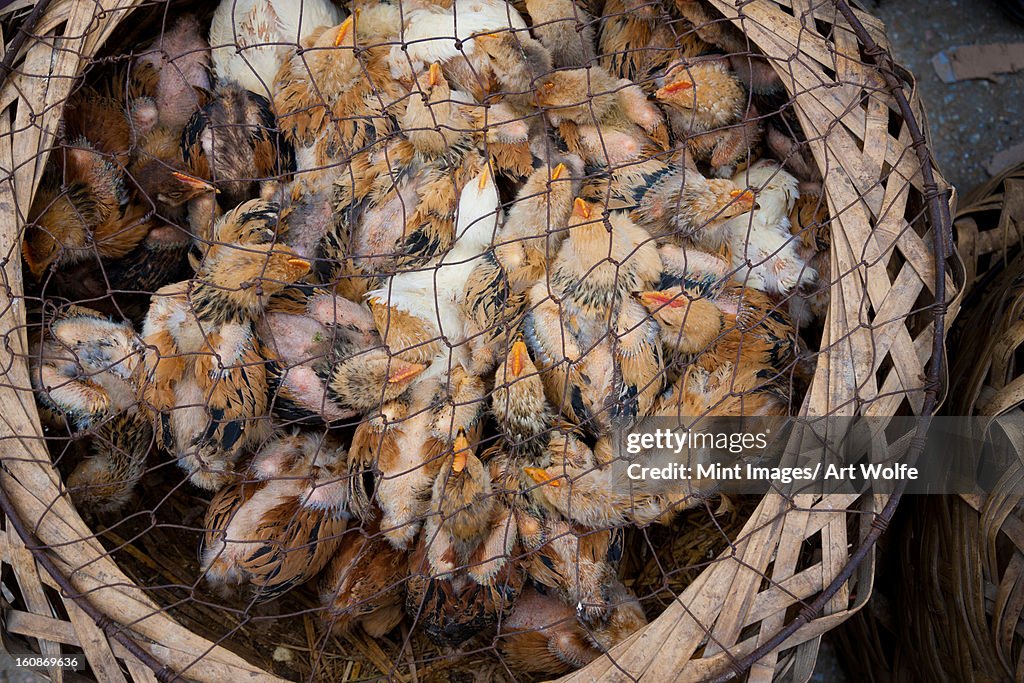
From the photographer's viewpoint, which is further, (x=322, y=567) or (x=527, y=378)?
(x=322, y=567)

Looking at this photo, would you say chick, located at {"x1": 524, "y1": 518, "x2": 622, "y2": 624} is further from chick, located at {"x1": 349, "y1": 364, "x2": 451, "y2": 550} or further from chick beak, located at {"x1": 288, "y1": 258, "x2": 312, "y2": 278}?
chick beak, located at {"x1": 288, "y1": 258, "x2": 312, "y2": 278}

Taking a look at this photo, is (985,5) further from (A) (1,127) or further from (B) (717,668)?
(A) (1,127)

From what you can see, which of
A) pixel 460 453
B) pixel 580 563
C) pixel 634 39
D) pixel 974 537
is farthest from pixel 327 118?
pixel 974 537

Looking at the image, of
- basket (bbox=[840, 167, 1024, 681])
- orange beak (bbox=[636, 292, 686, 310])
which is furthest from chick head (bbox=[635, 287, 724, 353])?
basket (bbox=[840, 167, 1024, 681])

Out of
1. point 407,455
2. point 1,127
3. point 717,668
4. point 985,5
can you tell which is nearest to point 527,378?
point 407,455

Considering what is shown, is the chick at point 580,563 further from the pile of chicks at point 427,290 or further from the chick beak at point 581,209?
the chick beak at point 581,209

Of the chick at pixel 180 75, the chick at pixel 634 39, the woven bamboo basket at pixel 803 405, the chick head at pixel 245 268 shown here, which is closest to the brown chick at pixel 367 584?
the woven bamboo basket at pixel 803 405
